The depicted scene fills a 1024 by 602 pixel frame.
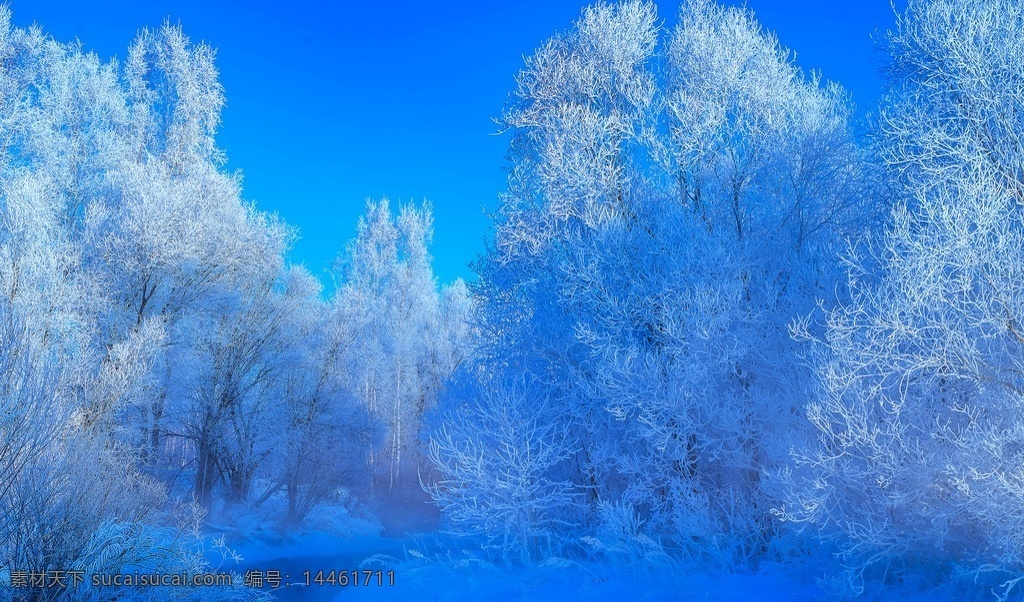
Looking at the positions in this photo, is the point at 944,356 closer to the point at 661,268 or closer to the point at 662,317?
the point at 662,317

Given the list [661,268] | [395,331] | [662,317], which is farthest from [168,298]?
[662,317]

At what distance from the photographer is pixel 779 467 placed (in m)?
9.16

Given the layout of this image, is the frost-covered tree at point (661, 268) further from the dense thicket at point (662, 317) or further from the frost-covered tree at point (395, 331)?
the frost-covered tree at point (395, 331)

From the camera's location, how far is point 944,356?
7.06 metres

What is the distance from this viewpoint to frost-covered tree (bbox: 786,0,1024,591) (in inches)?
270

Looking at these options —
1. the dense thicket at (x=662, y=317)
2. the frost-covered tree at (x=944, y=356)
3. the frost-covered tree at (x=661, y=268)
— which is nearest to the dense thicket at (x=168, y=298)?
the dense thicket at (x=662, y=317)

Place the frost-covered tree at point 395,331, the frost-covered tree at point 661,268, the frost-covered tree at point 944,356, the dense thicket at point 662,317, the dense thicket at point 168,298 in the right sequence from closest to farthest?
the frost-covered tree at point 944,356 < the dense thicket at point 662,317 < the frost-covered tree at point 661,268 < the dense thicket at point 168,298 < the frost-covered tree at point 395,331

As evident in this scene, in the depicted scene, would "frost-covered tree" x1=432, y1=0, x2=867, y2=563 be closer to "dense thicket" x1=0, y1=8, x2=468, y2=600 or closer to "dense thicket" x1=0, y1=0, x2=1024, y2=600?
"dense thicket" x1=0, y1=0, x2=1024, y2=600

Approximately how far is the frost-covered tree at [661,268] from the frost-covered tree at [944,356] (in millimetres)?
1288

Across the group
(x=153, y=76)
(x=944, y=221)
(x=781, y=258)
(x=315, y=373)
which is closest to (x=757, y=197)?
(x=781, y=258)

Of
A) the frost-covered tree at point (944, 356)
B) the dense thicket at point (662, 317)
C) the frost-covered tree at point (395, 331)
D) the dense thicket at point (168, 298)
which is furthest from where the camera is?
the frost-covered tree at point (395, 331)

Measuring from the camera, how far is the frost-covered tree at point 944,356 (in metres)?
6.86

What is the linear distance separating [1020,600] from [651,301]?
5630 mm

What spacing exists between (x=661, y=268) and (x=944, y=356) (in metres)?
4.54
